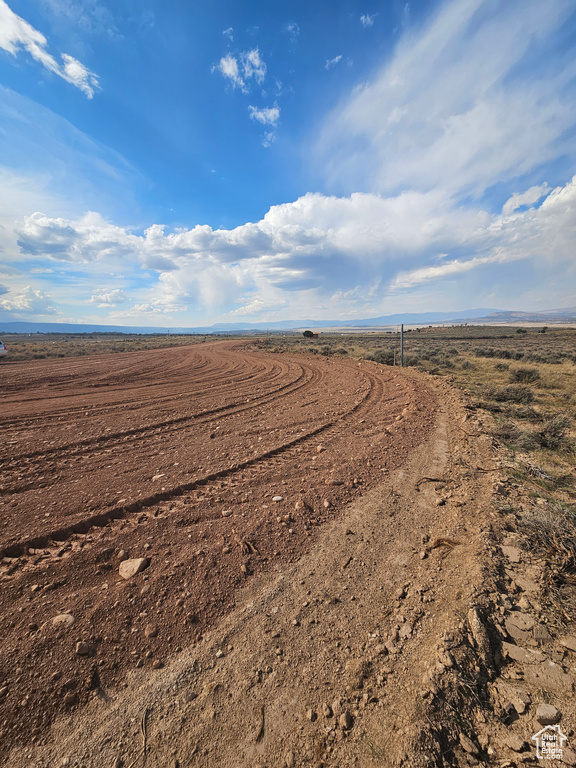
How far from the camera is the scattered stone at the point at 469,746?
1.71m

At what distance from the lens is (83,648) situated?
226cm

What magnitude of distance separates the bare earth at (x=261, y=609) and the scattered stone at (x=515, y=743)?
34 millimetres

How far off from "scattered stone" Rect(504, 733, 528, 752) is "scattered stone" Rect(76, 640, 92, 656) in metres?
2.86

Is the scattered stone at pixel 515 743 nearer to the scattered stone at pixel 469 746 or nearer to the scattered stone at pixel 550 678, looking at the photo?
the scattered stone at pixel 469 746

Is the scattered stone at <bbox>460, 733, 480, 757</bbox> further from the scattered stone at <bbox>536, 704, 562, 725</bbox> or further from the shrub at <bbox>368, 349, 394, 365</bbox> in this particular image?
the shrub at <bbox>368, 349, 394, 365</bbox>

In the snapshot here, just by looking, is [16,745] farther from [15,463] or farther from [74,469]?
[15,463]

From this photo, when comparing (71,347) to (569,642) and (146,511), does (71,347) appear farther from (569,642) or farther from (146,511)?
(569,642)

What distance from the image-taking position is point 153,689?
2.08m

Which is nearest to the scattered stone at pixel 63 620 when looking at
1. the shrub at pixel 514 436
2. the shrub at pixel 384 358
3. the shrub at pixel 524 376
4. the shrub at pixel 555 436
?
the shrub at pixel 514 436

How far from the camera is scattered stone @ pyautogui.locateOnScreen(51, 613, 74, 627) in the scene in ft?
7.98

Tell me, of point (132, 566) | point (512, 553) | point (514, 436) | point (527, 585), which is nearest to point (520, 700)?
point (527, 585)

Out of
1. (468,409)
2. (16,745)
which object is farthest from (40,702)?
(468,409)

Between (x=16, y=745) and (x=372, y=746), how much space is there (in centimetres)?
215

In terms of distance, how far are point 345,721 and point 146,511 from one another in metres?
2.99
